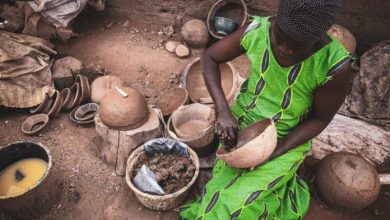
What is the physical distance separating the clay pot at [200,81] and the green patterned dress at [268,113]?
1.09 metres

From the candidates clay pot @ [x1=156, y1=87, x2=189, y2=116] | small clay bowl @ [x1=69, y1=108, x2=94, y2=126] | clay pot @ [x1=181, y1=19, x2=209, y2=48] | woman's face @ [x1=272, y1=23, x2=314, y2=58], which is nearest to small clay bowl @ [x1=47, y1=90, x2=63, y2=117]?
small clay bowl @ [x1=69, y1=108, x2=94, y2=126]

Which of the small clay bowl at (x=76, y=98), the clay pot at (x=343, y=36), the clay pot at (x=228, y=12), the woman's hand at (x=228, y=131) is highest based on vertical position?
the clay pot at (x=343, y=36)

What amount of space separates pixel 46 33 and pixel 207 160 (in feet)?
8.98

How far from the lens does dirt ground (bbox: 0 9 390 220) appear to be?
9.64 feet

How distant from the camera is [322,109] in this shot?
7.23ft

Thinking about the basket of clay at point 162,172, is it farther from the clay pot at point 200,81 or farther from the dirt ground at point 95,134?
the clay pot at point 200,81

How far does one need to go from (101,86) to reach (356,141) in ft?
8.64

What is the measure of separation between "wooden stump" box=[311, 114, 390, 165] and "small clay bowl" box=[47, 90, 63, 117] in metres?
2.60

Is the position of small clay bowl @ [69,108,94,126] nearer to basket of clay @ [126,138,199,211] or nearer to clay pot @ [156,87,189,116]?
clay pot @ [156,87,189,116]

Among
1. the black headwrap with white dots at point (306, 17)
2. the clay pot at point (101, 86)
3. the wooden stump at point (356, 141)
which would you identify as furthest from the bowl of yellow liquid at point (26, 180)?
the wooden stump at point (356, 141)

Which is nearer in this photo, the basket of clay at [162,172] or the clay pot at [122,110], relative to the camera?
the basket of clay at [162,172]

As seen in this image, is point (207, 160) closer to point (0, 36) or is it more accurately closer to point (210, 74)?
point (210, 74)

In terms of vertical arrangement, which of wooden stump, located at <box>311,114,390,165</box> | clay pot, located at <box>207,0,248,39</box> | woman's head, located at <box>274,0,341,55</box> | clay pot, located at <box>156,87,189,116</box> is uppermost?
woman's head, located at <box>274,0,341,55</box>

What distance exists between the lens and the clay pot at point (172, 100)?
3.56 metres
